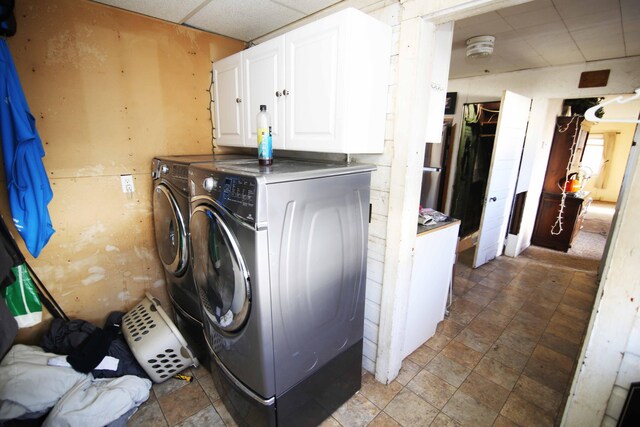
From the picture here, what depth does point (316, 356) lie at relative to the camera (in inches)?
59.6

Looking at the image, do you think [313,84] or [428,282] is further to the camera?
[428,282]

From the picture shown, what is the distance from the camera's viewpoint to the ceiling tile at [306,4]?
1.72 metres

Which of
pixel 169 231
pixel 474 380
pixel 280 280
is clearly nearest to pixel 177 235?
pixel 169 231

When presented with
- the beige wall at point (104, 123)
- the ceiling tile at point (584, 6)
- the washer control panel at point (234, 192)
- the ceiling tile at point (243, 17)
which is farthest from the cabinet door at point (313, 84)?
the ceiling tile at point (584, 6)

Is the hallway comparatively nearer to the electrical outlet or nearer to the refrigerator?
the electrical outlet

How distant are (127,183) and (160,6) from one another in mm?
1215

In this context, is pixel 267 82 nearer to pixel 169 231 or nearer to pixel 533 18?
pixel 169 231

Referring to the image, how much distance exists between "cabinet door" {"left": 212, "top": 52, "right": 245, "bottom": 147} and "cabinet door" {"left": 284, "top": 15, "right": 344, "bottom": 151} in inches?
23.7

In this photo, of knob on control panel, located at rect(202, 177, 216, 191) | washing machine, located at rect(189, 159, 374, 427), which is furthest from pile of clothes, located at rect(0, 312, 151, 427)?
knob on control panel, located at rect(202, 177, 216, 191)

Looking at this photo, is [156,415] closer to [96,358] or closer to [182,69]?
[96,358]

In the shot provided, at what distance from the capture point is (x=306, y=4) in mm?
1748

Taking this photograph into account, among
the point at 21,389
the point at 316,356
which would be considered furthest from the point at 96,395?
the point at 316,356

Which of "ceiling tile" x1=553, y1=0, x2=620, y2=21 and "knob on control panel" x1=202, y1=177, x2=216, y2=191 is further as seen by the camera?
"ceiling tile" x1=553, y1=0, x2=620, y2=21

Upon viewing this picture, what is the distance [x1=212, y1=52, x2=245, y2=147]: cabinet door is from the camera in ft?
6.86
